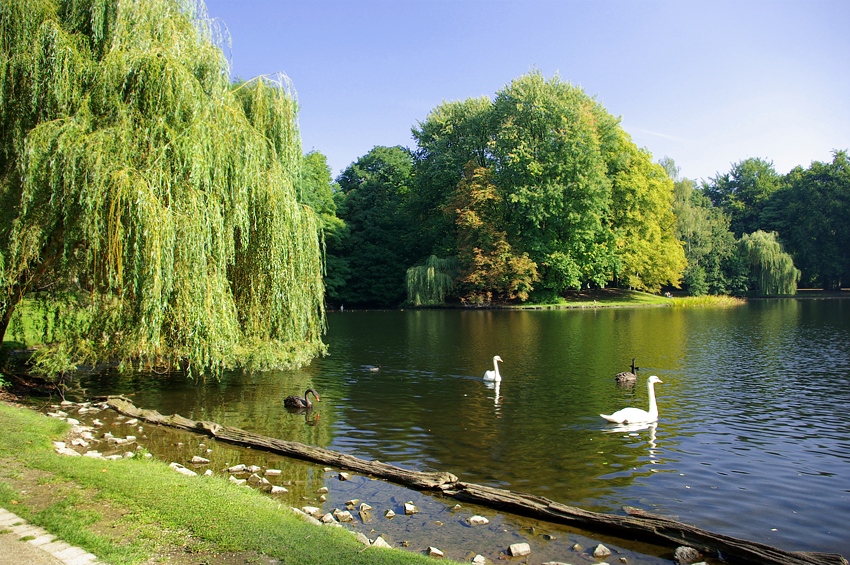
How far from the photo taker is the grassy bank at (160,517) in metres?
5.70

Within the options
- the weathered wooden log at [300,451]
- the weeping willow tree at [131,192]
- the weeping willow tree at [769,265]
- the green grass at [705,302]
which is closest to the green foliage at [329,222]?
the green grass at [705,302]

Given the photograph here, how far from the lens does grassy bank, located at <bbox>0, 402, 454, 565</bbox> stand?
5.70 metres

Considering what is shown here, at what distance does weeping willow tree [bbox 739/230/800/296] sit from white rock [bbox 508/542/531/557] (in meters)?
69.4

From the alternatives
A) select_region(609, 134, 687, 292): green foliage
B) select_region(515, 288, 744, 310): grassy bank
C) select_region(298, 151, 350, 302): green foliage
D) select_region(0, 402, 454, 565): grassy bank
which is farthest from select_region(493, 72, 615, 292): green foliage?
select_region(0, 402, 454, 565): grassy bank

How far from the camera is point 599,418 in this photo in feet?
46.4

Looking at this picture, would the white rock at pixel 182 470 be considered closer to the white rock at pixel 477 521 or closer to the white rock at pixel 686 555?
the white rock at pixel 477 521

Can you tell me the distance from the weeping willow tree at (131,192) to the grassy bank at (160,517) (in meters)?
5.35

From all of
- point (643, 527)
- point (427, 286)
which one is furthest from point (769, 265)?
point (643, 527)

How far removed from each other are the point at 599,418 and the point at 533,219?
3951cm

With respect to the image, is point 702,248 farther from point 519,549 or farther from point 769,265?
point 519,549

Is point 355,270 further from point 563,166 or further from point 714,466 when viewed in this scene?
point 714,466

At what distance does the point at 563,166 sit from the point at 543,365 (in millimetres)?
33447

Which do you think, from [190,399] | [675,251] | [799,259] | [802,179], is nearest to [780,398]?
[190,399]

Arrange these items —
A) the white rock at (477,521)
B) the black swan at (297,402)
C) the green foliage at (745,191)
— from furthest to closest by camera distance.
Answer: the green foliage at (745,191), the black swan at (297,402), the white rock at (477,521)
